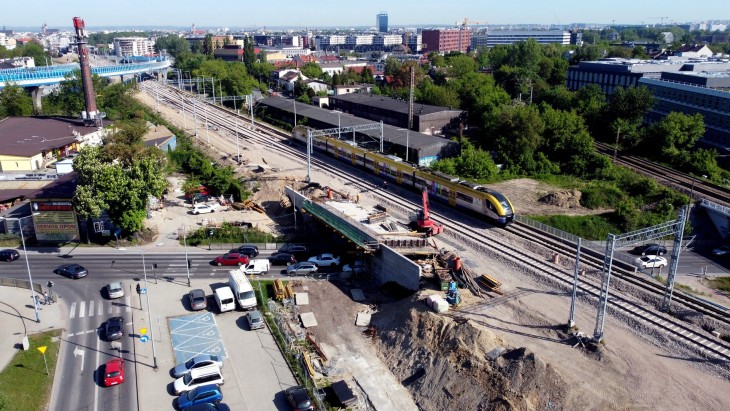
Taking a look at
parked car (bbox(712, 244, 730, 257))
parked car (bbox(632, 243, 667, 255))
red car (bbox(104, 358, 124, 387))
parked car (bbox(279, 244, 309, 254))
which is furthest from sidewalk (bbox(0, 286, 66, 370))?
parked car (bbox(712, 244, 730, 257))

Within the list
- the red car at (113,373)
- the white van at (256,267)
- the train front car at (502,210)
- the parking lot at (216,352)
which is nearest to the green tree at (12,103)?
the parking lot at (216,352)

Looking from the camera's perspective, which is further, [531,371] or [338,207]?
[338,207]

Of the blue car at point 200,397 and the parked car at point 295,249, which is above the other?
the parked car at point 295,249

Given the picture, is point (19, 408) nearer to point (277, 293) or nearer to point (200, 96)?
point (277, 293)

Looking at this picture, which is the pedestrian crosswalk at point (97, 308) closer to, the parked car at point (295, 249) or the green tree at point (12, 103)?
the parked car at point (295, 249)

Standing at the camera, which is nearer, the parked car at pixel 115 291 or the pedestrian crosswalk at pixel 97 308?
the pedestrian crosswalk at pixel 97 308

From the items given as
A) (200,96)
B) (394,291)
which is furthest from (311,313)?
(200,96)
